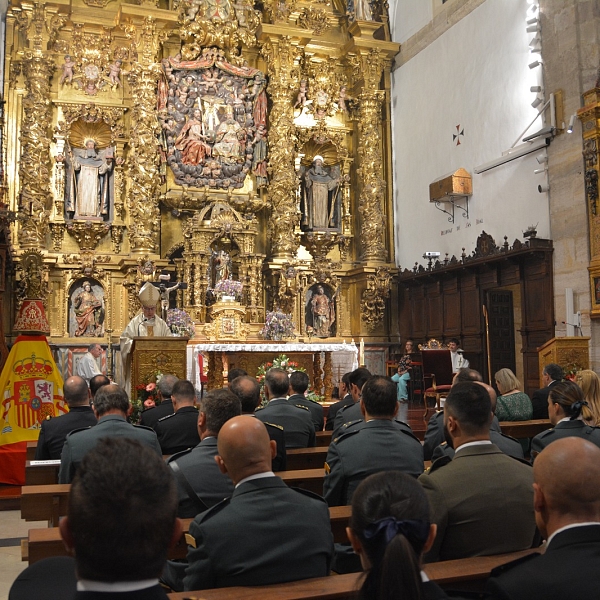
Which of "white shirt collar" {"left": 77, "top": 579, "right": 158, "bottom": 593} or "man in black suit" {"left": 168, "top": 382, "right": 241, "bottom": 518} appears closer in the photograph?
"white shirt collar" {"left": 77, "top": 579, "right": 158, "bottom": 593}

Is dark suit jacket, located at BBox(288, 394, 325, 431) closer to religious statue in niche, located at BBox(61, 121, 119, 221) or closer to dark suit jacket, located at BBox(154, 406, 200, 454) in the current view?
dark suit jacket, located at BBox(154, 406, 200, 454)

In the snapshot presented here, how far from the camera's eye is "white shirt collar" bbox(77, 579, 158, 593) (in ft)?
5.14

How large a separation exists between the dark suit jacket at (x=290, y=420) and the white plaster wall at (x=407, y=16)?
51.1 feet

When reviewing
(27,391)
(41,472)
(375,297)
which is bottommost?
(41,472)

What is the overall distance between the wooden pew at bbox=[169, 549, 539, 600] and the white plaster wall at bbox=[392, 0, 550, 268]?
1240 centimetres

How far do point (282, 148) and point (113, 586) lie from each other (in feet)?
59.5

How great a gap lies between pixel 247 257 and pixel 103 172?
4235 millimetres

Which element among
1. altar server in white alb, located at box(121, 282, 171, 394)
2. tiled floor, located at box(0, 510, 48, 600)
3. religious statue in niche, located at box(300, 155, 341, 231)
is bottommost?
tiled floor, located at box(0, 510, 48, 600)

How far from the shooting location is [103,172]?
60.2 feet

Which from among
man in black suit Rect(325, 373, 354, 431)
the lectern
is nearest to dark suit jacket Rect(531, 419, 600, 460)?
man in black suit Rect(325, 373, 354, 431)

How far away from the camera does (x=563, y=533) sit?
2180 mm

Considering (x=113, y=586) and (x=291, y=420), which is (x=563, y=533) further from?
(x=291, y=420)

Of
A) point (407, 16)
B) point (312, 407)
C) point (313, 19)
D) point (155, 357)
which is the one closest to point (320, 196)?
point (313, 19)

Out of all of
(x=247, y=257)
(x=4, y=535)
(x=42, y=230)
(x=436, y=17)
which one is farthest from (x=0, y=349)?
(x=436, y=17)
